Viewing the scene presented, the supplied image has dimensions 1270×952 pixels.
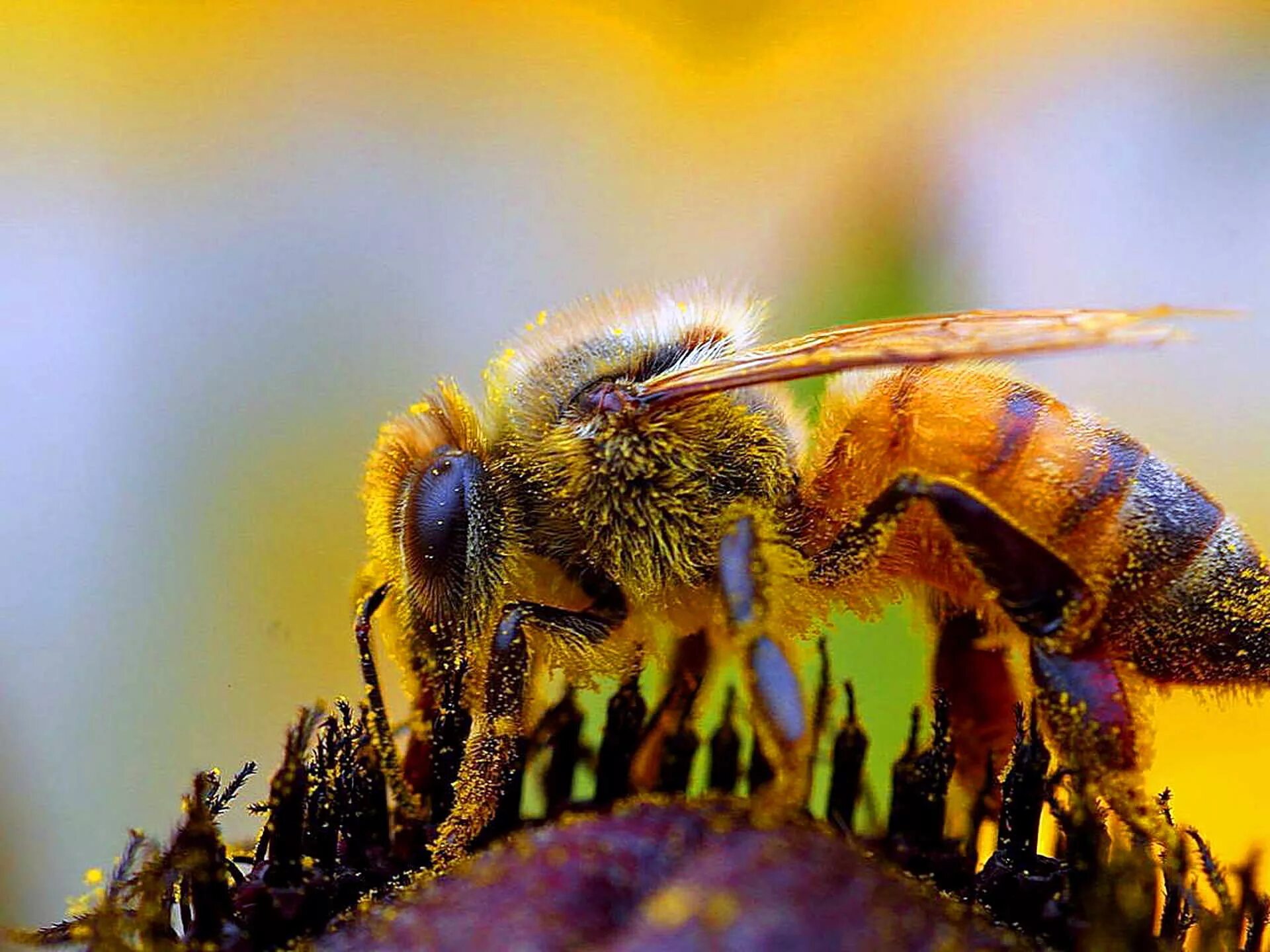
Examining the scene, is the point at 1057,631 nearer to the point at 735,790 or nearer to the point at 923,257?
the point at 735,790

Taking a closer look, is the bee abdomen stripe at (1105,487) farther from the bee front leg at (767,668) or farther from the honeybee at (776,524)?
the bee front leg at (767,668)

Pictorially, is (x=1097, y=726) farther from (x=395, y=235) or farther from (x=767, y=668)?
(x=395, y=235)

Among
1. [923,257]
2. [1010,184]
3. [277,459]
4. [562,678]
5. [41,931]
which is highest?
[1010,184]

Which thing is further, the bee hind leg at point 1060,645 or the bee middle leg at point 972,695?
the bee middle leg at point 972,695

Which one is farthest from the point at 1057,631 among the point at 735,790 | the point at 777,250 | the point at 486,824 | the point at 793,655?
the point at 777,250

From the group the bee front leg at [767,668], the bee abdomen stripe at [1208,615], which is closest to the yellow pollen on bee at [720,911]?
the bee front leg at [767,668]

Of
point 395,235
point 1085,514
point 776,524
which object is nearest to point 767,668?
point 776,524
